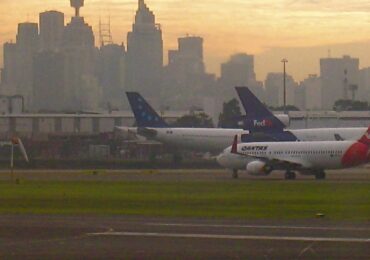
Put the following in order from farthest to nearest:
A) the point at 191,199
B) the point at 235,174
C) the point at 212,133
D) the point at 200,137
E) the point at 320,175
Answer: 1. the point at 200,137
2. the point at 212,133
3. the point at 235,174
4. the point at 320,175
5. the point at 191,199

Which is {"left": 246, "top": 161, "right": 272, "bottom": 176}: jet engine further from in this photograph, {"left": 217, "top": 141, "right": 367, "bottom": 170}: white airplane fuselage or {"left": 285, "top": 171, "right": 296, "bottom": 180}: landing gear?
{"left": 285, "top": 171, "right": 296, "bottom": 180}: landing gear

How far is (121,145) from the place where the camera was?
155 metres

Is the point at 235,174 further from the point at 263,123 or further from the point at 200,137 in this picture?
the point at 200,137

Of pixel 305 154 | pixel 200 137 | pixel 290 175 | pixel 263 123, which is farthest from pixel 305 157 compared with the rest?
pixel 200 137

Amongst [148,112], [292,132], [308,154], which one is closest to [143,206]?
[308,154]

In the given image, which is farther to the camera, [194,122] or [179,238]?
[194,122]

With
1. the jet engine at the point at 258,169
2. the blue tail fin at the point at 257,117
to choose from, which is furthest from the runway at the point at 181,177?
the blue tail fin at the point at 257,117

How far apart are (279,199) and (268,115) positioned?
63893 mm

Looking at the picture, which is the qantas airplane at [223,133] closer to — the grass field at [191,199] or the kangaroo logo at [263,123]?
the kangaroo logo at [263,123]

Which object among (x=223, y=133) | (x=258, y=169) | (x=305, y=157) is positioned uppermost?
(x=223, y=133)

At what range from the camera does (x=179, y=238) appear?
94.0 feet

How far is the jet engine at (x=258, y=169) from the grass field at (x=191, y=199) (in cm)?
1315

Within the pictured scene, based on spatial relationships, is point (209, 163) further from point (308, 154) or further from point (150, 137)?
point (308, 154)

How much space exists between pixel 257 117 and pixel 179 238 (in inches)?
3267
